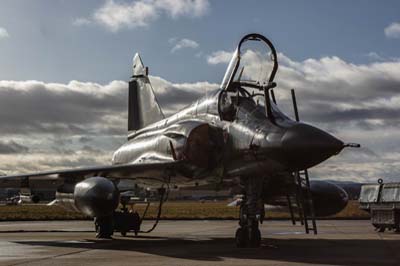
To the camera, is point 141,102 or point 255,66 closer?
point 255,66

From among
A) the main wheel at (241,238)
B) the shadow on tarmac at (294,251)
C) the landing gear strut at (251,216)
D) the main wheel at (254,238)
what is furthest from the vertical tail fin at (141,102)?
the main wheel at (254,238)

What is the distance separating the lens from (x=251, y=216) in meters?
11.3

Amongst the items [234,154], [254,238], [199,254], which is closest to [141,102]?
[234,154]

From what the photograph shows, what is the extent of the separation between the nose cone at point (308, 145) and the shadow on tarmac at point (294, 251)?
5.30ft

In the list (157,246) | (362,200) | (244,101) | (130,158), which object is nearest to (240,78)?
(244,101)

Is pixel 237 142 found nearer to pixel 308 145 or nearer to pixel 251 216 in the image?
pixel 251 216

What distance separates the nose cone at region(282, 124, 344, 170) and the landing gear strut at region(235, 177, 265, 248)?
5.98ft

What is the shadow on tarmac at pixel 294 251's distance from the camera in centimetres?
955

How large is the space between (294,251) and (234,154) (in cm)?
215

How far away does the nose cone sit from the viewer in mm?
9344

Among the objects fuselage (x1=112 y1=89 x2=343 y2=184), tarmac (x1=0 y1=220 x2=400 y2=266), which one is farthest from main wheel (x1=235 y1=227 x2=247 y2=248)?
fuselage (x1=112 y1=89 x2=343 y2=184)

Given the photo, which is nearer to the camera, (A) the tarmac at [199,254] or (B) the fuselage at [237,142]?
(A) the tarmac at [199,254]

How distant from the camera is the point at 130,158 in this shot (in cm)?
1650

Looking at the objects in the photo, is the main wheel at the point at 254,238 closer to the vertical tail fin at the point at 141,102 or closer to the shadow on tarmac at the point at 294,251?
the shadow on tarmac at the point at 294,251
